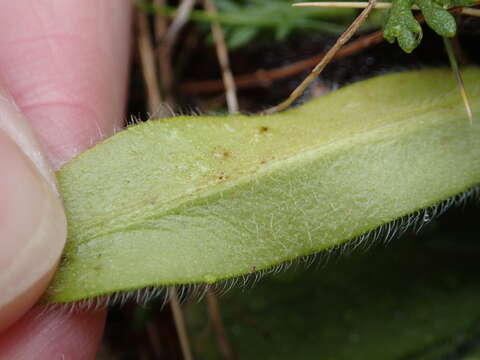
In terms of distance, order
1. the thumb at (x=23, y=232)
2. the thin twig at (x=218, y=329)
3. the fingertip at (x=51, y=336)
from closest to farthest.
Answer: the thumb at (x=23, y=232) → the fingertip at (x=51, y=336) → the thin twig at (x=218, y=329)

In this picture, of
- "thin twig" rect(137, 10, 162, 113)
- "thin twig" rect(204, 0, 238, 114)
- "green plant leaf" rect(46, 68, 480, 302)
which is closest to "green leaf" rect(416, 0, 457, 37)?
"green plant leaf" rect(46, 68, 480, 302)

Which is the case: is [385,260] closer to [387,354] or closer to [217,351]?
[387,354]

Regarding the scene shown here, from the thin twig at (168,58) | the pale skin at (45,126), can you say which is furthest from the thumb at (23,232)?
the thin twig at (168,58)

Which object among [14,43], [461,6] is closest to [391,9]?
[461,6]

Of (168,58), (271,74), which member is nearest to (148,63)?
(168,58)

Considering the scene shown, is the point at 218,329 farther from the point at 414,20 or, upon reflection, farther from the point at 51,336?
the point at 414,20

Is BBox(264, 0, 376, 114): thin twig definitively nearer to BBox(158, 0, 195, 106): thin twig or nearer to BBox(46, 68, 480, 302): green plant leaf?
BBox(46, 68, 480, 302): green plant leaf

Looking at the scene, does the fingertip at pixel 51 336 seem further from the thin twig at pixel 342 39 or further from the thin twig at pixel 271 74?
the thin twig at pixel 271 74
